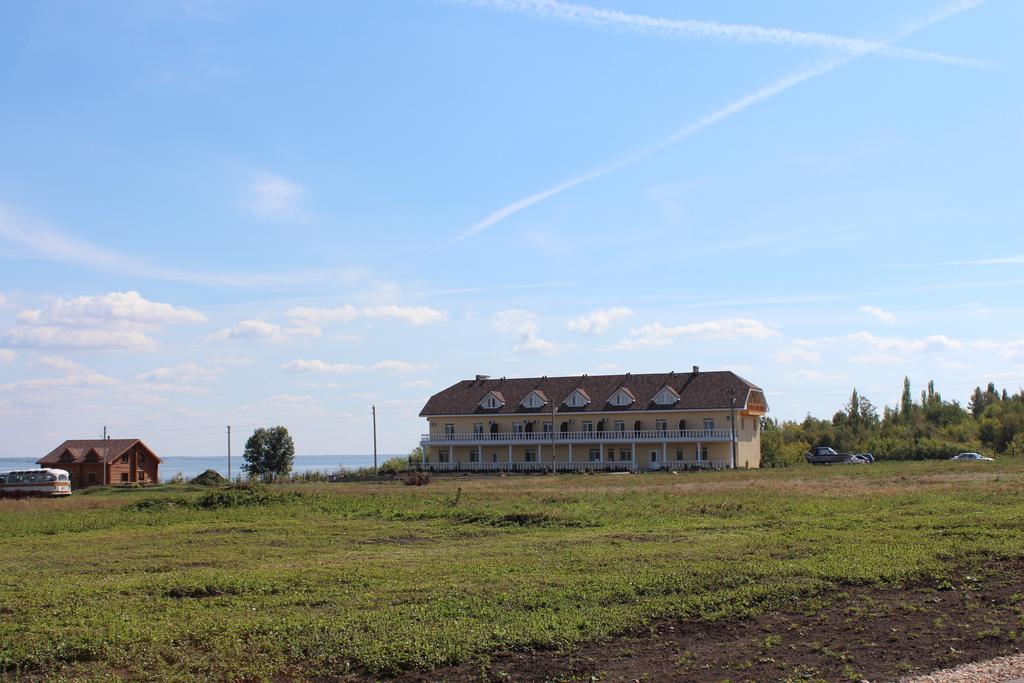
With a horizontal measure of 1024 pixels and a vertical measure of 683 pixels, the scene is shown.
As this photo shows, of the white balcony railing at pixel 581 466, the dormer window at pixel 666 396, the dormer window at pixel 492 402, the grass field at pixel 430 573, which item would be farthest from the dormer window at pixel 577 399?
the grass field at pixel 430 573

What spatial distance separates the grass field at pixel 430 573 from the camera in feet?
36.4

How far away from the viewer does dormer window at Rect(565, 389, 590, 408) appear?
8025cm

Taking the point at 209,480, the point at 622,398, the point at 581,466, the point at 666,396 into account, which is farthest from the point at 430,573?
the point at 622,398

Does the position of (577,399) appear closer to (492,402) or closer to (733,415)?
(492,402)

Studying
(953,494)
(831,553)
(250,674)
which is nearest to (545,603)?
(250,674)

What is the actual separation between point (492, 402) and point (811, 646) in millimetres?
71910

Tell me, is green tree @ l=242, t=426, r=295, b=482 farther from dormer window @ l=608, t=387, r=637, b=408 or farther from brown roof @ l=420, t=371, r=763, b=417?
dormer window @ l=608, t=387, r=637, b=408

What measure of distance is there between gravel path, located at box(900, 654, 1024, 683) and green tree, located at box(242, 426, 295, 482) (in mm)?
77783

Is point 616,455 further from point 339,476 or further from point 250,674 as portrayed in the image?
point 250,674

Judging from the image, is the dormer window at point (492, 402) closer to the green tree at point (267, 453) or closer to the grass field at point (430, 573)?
the green tree at point (267, 453)

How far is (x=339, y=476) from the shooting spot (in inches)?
2813

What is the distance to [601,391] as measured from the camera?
81.2 metres

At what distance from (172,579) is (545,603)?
266 inches

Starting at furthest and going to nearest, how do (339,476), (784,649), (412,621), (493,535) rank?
(339,476) < (493,535) < (412,621) < (784,649)
